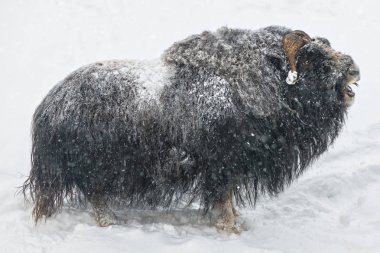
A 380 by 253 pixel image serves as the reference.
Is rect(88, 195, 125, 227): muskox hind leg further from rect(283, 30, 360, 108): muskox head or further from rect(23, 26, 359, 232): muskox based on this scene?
rect(283, 30, 360, 108): muskox head

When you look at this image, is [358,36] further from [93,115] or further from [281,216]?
[93,115]

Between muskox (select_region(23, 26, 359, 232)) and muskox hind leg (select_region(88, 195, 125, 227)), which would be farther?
muskox hind leg (select_region(88, 195, 125, 227))

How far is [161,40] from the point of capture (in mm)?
6469

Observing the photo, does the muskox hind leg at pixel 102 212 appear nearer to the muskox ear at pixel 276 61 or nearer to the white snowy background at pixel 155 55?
the white snowy background at pixel 155 55

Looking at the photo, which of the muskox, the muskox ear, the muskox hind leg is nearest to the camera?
the muskox

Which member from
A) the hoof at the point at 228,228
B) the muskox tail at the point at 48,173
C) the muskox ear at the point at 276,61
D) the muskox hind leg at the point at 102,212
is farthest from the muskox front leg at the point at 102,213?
the muskox ear at the point at 276,61

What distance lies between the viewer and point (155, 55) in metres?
6.20

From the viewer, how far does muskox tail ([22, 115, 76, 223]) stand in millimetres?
2994

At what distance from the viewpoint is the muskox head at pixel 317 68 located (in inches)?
120

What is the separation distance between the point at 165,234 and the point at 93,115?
0.84 metres

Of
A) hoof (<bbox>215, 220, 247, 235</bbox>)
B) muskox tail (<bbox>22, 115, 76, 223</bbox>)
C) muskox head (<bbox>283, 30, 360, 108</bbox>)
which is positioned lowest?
hoof (<bbox>215, 220, 247, 235</bbox>)

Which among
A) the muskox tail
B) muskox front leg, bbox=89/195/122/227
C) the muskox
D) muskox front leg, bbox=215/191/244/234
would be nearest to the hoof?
muskox front leg, bbox=215/191/244/234

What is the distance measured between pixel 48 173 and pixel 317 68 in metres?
1.72

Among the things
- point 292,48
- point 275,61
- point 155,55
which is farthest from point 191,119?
point 155,55
